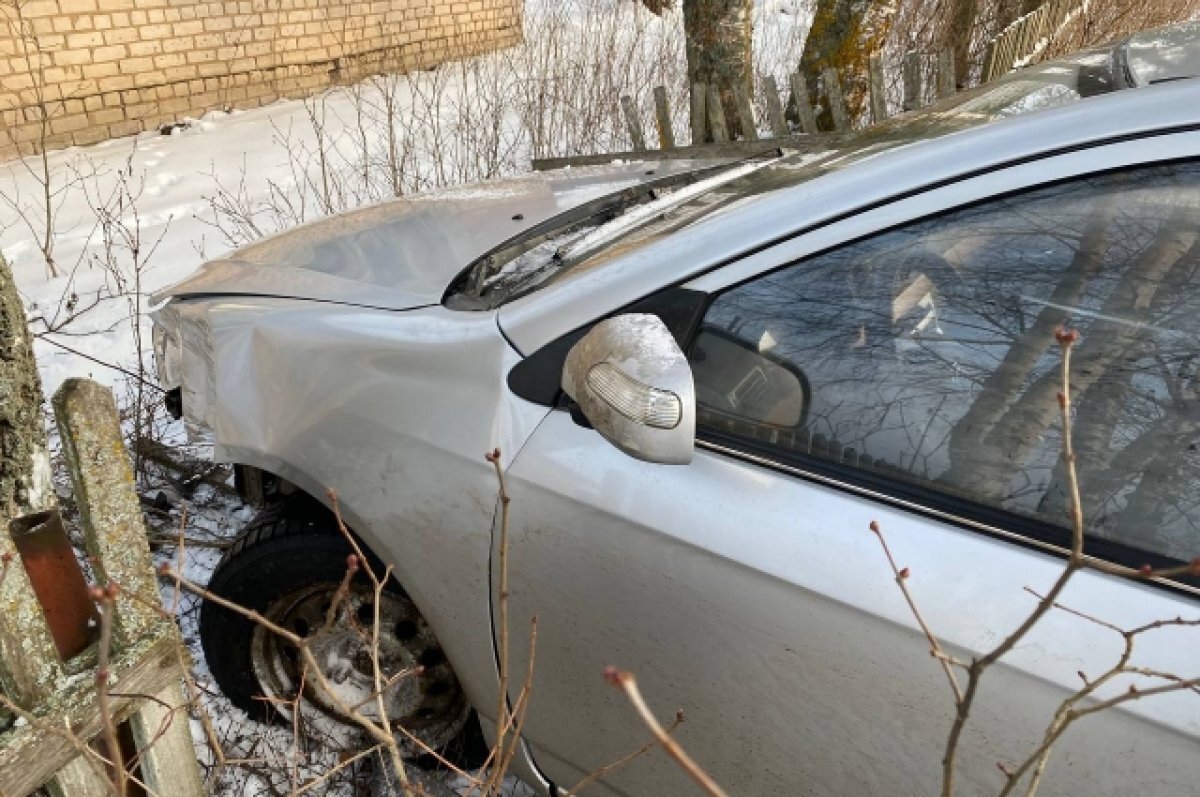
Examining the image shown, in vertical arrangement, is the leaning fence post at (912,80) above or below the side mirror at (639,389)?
above

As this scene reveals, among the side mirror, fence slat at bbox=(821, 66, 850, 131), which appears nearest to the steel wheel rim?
the side mirror

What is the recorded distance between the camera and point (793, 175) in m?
1.73

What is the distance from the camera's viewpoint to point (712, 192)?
2000 millimetres

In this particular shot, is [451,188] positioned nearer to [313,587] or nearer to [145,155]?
[313,587]

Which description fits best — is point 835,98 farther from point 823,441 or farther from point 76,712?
point 76,712

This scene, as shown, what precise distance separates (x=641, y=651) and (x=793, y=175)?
906 millimetres

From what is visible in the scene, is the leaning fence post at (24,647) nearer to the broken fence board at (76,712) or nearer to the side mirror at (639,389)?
the broken fence board at (76,712)

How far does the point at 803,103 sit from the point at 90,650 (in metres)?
5.70

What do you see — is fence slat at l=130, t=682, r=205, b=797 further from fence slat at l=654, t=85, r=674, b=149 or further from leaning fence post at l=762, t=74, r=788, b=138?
leaning fence post at l=762, t=74, r=788, b=138

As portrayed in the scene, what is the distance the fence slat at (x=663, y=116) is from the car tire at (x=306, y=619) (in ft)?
14.2

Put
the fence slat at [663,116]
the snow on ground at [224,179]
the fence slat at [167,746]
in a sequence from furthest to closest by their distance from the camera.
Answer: the fence slat at [663,116], the snow on ground at [224,179], the fence slat at [167,746]

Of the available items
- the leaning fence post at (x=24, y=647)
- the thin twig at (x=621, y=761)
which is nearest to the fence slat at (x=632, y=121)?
the thin twig at (x=621, y=761)

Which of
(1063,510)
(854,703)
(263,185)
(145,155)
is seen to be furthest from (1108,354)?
(145,155)

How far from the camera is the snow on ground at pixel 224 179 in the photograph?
4.23 meters
